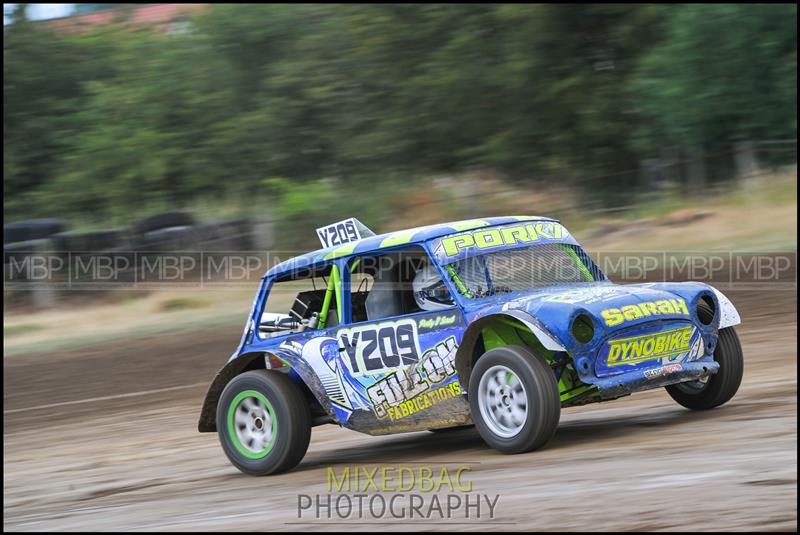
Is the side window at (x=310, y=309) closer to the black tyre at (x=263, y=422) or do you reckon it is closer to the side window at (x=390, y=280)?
the side window at (x=390, y=280)

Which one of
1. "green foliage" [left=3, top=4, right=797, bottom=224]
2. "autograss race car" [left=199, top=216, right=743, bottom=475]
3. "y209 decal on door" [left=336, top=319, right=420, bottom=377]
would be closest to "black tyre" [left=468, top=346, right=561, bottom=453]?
"autograss race car" [left=199, top=216, right=743, bottom=475]

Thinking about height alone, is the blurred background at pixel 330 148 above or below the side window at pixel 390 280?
above

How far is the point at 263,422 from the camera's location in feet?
26.2

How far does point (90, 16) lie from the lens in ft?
114

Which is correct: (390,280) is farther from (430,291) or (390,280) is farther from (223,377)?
(223,377)

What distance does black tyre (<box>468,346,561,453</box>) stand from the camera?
6.55m

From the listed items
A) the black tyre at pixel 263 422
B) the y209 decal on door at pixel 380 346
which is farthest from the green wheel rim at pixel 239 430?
the y209 decal on door at pixel 380 346

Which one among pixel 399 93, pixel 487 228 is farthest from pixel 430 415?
pixel 399 93

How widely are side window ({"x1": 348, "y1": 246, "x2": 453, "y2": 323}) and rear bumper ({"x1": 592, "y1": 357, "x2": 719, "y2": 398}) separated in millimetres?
1415

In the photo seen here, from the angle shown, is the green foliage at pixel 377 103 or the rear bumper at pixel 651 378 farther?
the green foliage at pixel 377 103

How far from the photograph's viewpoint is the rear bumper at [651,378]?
6.73 m

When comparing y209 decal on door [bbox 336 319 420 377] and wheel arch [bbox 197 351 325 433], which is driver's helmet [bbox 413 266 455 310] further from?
wheel arch [bbox 197 351 325 433]

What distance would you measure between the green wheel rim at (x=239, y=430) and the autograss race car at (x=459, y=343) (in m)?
0.01

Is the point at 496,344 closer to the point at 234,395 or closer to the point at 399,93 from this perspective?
the point at 234,395
